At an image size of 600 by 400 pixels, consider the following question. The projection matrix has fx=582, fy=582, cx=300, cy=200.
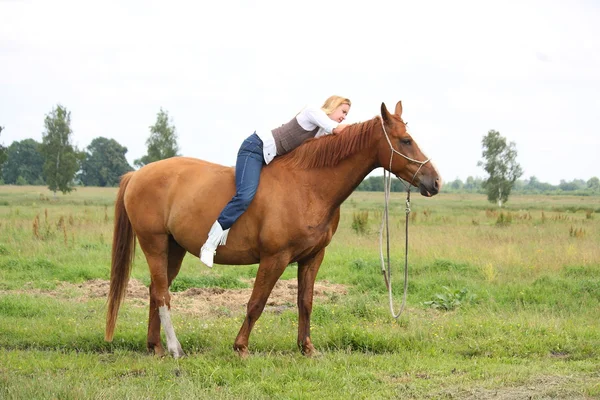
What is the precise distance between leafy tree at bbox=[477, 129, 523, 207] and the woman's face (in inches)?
1987

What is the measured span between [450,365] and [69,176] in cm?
5361

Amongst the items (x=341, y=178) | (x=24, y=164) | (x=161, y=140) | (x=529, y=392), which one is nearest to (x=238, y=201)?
(x=341, y=178)

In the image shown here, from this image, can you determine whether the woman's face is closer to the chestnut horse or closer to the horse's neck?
the chestnut horse

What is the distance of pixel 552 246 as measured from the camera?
14.5 meters

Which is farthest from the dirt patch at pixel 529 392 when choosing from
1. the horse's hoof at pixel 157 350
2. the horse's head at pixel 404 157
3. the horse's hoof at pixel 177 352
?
the horse's hoof at pixel 157 350

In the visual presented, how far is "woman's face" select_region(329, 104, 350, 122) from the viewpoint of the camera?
6.25 metres

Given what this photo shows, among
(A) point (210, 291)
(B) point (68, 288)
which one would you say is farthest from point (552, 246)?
(B) point (68, 288)

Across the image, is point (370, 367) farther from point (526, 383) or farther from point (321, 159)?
point (321, 159)

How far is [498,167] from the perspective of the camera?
55.6 metres

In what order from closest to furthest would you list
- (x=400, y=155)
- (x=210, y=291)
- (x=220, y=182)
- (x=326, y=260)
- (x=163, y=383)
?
(x=163, y=383)
(x=400, y=155)
(x=220, y=182)
(x=210, y=291)
(x=326, y=260)

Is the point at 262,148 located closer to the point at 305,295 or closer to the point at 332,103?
the point at 332,103

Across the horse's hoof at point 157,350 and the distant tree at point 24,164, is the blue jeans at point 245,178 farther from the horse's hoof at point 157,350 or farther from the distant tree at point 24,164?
the distant tree at point 24,164

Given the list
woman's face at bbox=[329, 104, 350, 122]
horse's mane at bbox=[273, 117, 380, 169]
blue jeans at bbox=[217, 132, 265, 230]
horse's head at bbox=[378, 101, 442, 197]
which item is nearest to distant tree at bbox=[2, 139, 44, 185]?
blue jeans at bbox=[217, 132, 265, 230]

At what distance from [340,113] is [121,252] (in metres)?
3.13
